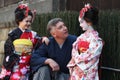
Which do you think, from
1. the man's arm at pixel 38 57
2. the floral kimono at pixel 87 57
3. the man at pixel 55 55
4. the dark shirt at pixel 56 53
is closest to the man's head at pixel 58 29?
the man at pixel 55 55

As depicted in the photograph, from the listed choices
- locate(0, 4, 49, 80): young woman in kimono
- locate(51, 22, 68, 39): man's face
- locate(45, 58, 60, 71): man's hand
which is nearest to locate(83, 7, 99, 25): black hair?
locate(51, 22, 68, 39): man's face

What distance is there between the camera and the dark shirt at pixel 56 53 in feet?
19.5

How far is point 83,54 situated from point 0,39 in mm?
5946

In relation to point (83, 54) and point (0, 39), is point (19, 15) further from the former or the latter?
point (0, 39)

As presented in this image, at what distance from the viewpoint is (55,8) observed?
9.36 metres

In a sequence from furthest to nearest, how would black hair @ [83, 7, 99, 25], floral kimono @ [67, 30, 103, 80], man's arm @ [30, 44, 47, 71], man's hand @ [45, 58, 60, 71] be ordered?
man's arm @ [30, 44, 47, 71] → man's hand @ [45, 58, 60, 71] → black hair @ [83, 7, 99, 25] → floral kimono @ [67, 30, 103, 80]

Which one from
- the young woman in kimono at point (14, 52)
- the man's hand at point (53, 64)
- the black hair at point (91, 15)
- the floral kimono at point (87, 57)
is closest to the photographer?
the floral kimono at point (87, 57)

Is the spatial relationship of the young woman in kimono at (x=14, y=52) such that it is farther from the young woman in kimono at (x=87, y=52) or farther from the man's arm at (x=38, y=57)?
the young woman in kimono at (x=87, y=52)

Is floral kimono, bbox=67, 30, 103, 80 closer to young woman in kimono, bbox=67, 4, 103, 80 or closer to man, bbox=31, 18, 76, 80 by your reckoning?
young woman in kimono, bbox=67, 4, 103, 80

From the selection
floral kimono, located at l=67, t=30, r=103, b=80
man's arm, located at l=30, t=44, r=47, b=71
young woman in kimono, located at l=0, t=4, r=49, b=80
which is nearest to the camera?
floral kimono, located at l=67, t=30, r=103, b=80

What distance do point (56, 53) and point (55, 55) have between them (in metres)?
0.03

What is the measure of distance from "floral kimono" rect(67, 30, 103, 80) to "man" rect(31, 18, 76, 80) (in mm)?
436

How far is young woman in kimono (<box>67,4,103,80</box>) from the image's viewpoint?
17.5ft

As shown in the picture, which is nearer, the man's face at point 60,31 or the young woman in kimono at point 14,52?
the man's face at point 60,31
